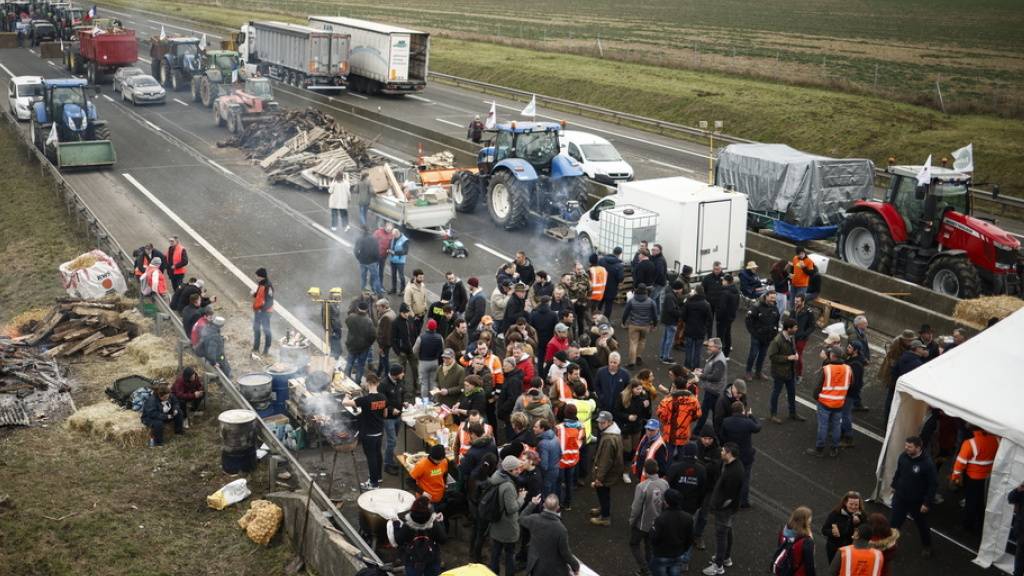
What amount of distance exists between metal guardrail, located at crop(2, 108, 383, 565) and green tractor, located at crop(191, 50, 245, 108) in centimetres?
1113

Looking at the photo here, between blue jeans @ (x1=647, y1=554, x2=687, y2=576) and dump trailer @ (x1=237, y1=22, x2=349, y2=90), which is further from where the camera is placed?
dump trailer @ (x1=237, y1=22, x2=349, y2=90)

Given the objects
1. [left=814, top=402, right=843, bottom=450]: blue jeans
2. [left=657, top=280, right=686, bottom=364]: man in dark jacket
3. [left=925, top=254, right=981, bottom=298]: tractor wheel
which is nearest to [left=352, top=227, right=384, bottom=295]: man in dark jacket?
[left=657, top=280, right=686, bottom=364]: man in dark jacket

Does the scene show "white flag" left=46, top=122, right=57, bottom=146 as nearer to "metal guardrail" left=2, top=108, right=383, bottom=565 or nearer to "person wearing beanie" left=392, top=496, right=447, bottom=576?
"metal guardrail" left=2, top=108, right=383, bottom=565

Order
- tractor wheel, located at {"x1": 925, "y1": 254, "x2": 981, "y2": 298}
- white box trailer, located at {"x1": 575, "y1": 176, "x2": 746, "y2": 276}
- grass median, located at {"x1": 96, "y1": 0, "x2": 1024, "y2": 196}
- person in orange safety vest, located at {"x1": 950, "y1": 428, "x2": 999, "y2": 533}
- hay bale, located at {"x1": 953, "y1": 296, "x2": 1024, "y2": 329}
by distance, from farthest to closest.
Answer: grass median, located at {"x1": 96, "y1": 0, "x2": 1024, "y2": 196} → white box trailer, located at {"x1": 575, "y1": 176, "x2": 746, "y2": 276} → tractor wheel, located at {"x1": 925, "y1": 254, "x2": 981, "y2": 298} → hay bale, located at {"x1": 953, "y1": 296, "x2": 1024, "y2": 329} → person in orange safety vest, located at {"x1": 950, "y1": 428, "x2": 999, "y2": 533}

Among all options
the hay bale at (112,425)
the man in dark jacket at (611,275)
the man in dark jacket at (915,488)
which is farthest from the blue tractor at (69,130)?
the man in dark jacket at (915,488)

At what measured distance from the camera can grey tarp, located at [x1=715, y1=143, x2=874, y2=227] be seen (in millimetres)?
24953

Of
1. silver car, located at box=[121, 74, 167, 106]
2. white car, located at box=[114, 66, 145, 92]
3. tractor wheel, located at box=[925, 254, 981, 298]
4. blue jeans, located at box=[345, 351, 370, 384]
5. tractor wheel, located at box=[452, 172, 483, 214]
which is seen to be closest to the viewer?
blue jeans, located at box=[345, 351, 370, 384]

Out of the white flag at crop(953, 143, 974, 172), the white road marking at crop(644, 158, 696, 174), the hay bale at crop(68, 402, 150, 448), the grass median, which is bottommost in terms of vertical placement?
the hay bale at crop(68, 402, 150, 448)

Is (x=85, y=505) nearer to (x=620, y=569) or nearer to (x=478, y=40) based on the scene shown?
(x=620, y=569)

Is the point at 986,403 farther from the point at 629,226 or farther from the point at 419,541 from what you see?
the point at 629,226

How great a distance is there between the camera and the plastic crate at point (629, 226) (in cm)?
2064

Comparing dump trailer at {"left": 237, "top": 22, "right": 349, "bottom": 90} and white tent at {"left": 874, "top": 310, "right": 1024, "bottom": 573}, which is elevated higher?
dump trailer at {"left": 237, "top": 22, "right": 349, "bottom": 90}

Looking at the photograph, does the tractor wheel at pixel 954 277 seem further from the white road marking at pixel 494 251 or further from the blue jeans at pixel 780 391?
Answer: the white road marking at pixel 494 251

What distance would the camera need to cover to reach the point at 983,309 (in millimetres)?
18125
